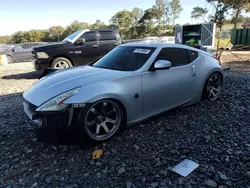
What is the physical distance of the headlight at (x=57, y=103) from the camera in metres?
2.85

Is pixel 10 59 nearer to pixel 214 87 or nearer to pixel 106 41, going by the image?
pixel 106 41

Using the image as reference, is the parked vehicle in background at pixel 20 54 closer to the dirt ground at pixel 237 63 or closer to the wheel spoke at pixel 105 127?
the dirt ground at pixel 237 63

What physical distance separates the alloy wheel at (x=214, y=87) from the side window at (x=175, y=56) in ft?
2.78

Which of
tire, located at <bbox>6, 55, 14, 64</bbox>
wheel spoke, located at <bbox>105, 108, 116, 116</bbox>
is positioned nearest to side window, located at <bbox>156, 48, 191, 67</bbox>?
wheel spoke, located at <bbox>105, 108, 116, 116</bbox>

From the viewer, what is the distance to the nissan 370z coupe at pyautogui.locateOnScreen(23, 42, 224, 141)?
290cm

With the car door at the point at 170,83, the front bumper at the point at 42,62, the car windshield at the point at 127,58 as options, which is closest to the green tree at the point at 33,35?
the front bumper at the point at 42,62

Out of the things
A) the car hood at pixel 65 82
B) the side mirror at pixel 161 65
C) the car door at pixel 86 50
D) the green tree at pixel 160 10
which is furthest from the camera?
Result: the green tree at pixel 160 10

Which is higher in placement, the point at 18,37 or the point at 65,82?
the point at 18,37

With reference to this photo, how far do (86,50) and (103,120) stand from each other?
5.81 metres

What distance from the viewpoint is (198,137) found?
3373mm

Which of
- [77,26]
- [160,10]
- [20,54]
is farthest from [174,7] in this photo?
[20,54]

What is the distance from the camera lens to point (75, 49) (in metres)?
8.25

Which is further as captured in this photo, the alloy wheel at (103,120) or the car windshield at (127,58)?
the car windshield at (127,58)

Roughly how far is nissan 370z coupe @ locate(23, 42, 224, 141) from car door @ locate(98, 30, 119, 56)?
4600 millimetres
